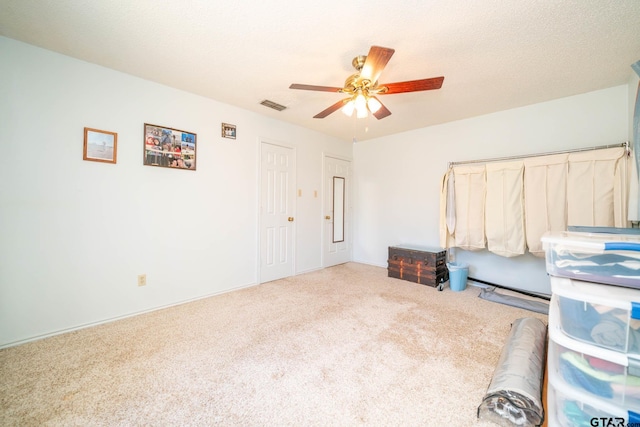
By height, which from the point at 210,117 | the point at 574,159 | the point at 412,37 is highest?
the point at 412,37

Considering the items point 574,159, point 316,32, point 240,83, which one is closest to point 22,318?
point 240,83

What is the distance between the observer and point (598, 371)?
102cm

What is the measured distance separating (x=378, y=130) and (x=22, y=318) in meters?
4.85

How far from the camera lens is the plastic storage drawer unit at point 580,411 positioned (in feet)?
3.13

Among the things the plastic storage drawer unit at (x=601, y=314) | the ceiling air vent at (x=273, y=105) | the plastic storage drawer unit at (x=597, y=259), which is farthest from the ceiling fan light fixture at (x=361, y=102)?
the plastic storage drawer unit at (x=601, y=314)

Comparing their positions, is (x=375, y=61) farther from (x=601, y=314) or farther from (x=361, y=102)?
(x=601, y=314)

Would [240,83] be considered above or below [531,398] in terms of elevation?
above

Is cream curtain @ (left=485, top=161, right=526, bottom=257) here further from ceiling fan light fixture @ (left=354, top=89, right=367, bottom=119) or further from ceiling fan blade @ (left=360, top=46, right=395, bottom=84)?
ceiling fan blade @ (left=360, top=46, right=395, bottom=84)

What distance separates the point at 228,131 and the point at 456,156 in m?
3.45

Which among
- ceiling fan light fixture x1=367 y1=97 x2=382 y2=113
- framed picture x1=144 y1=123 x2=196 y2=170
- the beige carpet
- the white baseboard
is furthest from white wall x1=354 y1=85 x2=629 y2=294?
framed picture x1=144 y1=123 x2=196 y2=170

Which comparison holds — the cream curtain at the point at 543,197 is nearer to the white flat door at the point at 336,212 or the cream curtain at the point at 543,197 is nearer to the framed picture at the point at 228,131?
the white flat door at the point at 336,212

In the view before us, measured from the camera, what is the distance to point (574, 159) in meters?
2.70

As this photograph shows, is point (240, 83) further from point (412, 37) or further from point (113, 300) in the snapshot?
point (113, 300)

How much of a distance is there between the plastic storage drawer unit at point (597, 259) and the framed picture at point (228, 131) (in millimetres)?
3373
